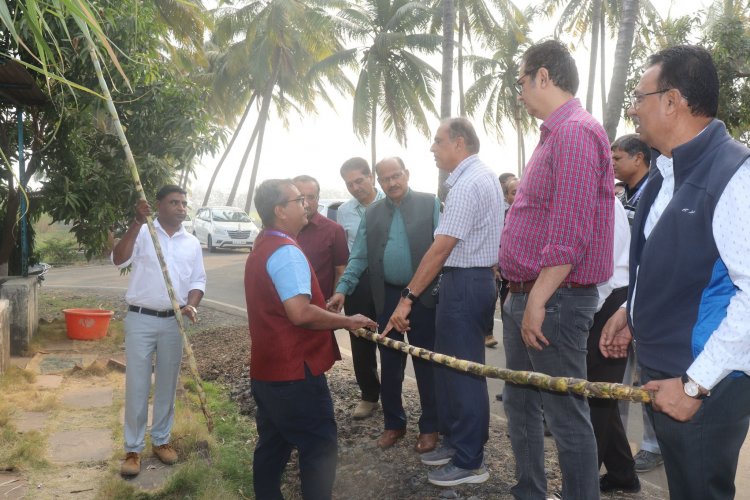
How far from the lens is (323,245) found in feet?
18.1

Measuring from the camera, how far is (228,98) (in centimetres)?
3183

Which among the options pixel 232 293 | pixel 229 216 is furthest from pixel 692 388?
pixel 229 216

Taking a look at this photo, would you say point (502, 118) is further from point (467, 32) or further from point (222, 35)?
point (222, 35)

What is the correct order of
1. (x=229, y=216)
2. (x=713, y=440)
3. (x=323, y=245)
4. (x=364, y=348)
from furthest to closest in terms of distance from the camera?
1. (x=229, y=216)
2. (x=364, y=348)
3. (x=323, y=245)
4. (x=713, y=440)

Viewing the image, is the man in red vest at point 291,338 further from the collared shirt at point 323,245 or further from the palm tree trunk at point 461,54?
the palm tree trunk at point 461,54

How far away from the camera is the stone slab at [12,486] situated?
4084 mm

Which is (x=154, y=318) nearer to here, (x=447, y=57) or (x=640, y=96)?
(x=640, y=96)

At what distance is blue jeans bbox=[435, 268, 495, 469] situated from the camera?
4.05 m

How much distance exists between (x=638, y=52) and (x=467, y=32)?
Result: 15496 millimetres

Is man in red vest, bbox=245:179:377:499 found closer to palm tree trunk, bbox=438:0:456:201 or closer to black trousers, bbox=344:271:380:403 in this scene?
black trousers, bbox=344:271:380:403

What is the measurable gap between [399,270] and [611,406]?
1715 millimetres

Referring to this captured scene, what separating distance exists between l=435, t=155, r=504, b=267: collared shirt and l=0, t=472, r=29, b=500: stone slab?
9.79 ft

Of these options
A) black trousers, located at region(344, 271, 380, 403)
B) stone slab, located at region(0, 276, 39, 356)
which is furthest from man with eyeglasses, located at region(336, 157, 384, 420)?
stone slab, located at region(0, 276, 39, 356)

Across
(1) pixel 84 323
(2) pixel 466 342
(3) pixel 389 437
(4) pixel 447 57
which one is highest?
(4) pixel 447 57
